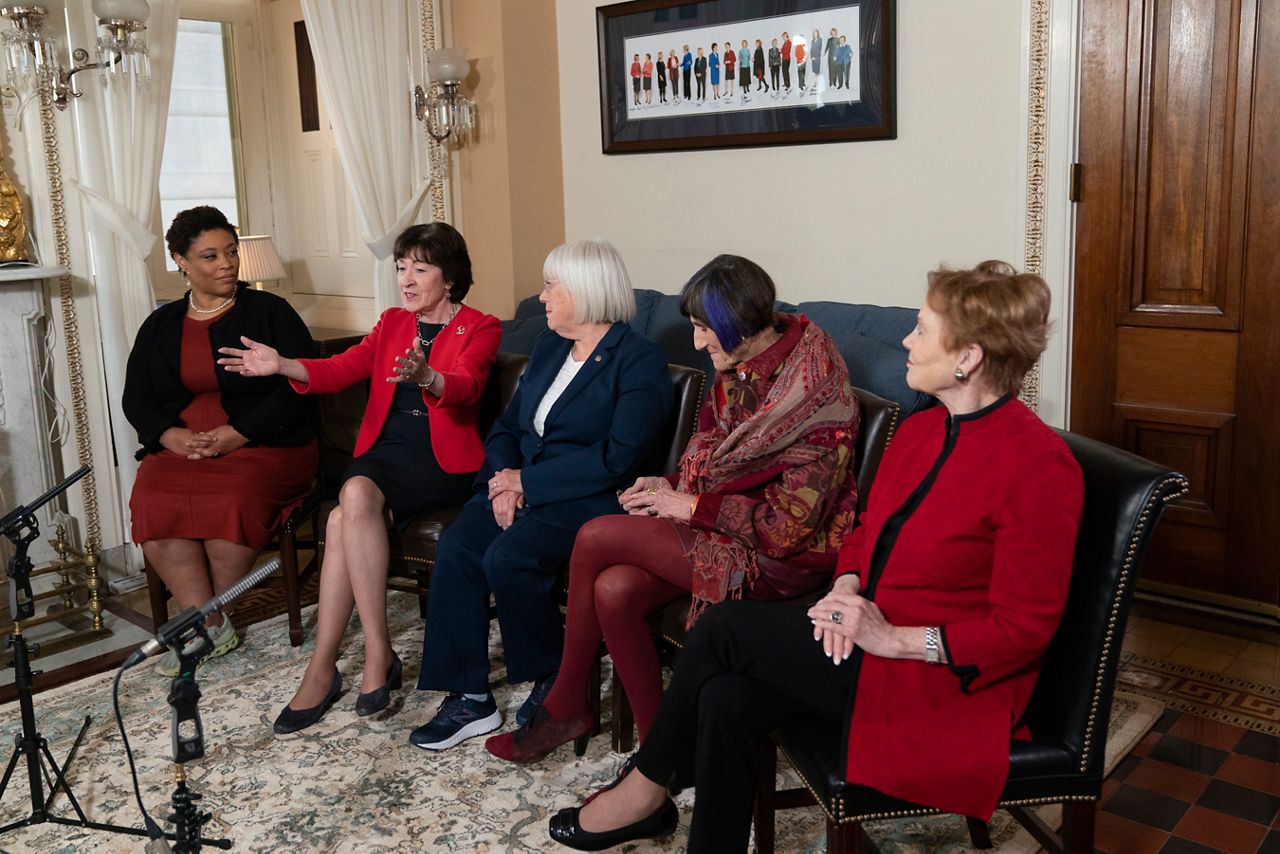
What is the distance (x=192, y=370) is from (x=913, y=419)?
2.42 meters

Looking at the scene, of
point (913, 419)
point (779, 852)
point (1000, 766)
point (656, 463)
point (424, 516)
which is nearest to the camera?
point (1000, 766)

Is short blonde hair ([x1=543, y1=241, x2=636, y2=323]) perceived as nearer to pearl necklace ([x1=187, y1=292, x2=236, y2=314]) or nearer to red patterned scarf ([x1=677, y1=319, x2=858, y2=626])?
red patterned scarf ([x1=677, y1=319, x2=858, y2=626])

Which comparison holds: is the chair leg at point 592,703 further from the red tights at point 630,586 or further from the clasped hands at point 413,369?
the clasped hands at point 413,369

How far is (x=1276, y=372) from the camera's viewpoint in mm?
3199

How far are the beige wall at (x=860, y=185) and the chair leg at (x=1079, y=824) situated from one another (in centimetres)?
209

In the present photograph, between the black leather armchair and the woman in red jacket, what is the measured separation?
44 millimetres

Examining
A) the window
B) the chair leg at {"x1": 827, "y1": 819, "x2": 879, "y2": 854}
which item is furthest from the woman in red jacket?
the window

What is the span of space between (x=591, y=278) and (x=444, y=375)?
54cm

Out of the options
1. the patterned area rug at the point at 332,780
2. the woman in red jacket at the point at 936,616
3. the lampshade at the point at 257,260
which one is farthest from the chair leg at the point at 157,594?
the woman in red jacket at the point at 936,616

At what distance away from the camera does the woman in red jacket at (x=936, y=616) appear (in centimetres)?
173

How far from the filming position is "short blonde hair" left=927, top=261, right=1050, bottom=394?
1810 mm

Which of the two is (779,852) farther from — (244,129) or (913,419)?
(244,129)

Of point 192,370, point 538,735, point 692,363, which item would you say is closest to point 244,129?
point 192,370

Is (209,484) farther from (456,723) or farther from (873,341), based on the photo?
(873,341)
